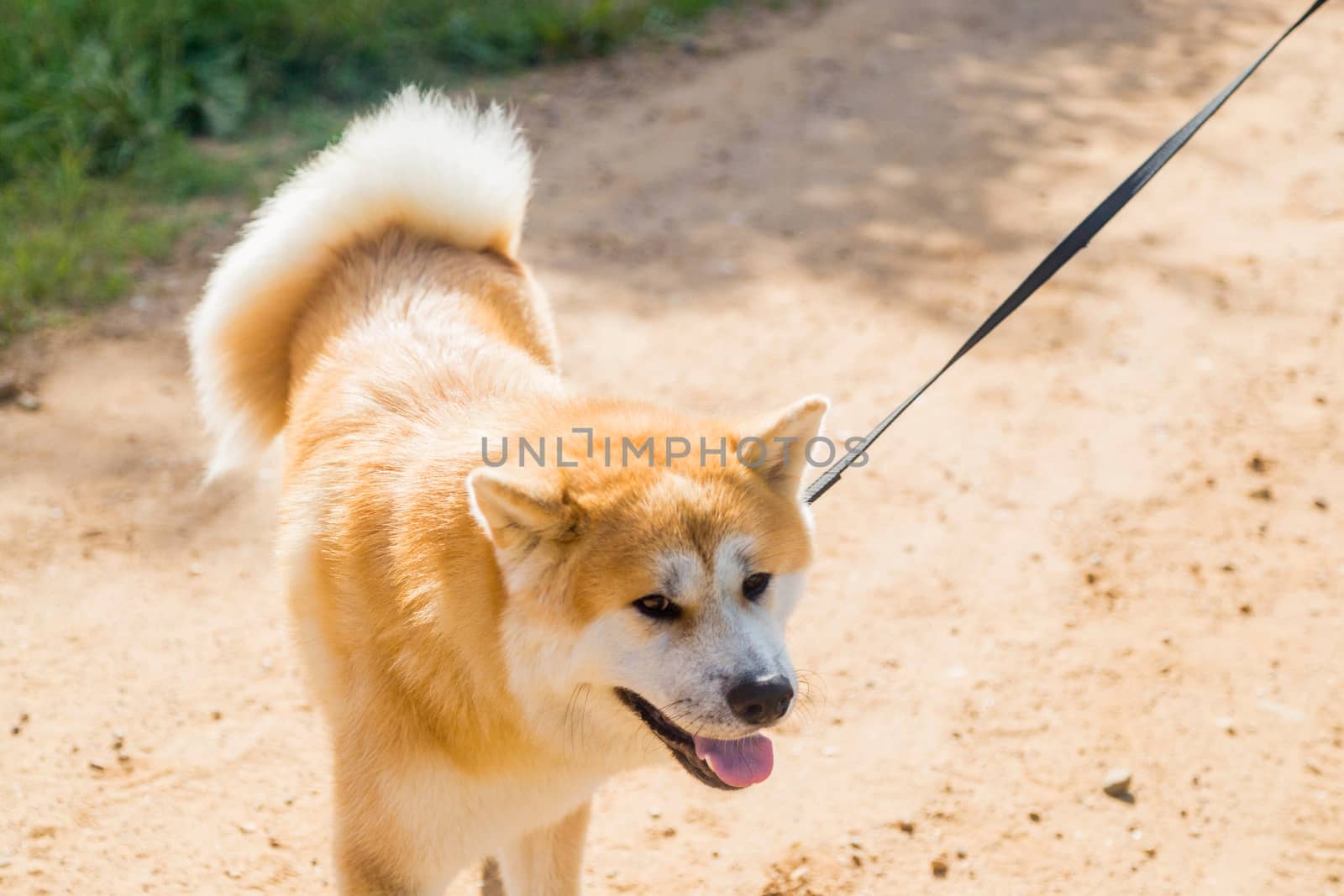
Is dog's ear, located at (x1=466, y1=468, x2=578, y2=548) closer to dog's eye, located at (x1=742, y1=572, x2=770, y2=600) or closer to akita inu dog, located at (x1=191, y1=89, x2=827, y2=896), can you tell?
akita inu dog, located at (x1=191, y1=89, x2=827, y2=896)

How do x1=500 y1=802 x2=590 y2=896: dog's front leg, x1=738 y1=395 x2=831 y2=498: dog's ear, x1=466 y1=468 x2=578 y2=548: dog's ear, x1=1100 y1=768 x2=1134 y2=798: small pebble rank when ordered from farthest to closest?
x1=1100 y1=768 x2=1134 y2=798: small pebble < x1=500 y1=802 x2=590 y2=896: dog's front leg < x1=738 y1=395 x2=831 y2=498: dog's ear < x1=466 y1=468 x2=578 y2=548: dog's ear

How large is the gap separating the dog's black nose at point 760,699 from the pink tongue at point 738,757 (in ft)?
0.34

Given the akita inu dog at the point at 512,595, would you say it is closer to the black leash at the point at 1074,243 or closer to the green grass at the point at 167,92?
the black leash at the point at 1074,243

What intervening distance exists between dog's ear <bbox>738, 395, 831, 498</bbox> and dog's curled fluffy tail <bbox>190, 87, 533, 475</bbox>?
4.34ft

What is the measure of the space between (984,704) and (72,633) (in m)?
2.62

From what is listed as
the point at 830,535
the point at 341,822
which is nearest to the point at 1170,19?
the point at 830,535

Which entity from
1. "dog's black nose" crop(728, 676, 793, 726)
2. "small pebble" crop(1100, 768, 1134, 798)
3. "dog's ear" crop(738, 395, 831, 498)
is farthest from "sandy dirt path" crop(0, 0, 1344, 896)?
"dog's ear" crop(738, 395, 831, 498)

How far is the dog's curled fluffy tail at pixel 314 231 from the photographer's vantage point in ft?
10.4

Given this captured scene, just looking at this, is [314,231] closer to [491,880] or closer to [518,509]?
[518,509]

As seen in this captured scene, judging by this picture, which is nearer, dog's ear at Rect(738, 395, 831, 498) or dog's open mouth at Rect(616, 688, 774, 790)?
dog's open mouth at Rect(616, 688, 774, 790)

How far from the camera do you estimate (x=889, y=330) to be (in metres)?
4.97

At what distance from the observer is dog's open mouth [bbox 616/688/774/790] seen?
2.20 m

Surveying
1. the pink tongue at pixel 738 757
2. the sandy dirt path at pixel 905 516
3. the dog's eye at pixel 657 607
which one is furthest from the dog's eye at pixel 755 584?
the sandy dirt path at pixel 905 516

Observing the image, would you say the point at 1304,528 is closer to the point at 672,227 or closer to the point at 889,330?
the point at 889,330
